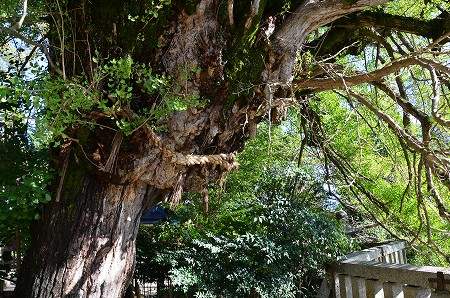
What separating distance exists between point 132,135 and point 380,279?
240 cm

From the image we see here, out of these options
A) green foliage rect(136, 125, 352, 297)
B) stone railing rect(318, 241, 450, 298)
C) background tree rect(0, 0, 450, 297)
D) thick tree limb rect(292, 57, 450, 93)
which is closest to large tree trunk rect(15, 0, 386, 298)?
background tree rect(0, 0, 450, 297)

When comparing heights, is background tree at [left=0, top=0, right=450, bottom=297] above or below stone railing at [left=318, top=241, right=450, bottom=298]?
above

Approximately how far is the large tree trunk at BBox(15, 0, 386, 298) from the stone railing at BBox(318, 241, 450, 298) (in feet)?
5.58

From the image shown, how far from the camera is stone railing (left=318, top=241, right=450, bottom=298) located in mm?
3437

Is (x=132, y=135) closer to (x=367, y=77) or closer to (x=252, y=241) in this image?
(x=252, y=241)

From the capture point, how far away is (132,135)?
3020mm

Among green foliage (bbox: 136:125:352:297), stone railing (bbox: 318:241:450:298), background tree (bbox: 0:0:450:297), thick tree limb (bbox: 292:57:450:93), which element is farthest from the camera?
green foliage (bbox: 136:125:352:297)

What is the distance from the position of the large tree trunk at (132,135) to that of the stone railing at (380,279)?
66.9 inches

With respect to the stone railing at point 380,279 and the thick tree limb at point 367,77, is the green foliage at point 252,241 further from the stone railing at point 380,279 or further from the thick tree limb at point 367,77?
the thick tree limb at point 367,77

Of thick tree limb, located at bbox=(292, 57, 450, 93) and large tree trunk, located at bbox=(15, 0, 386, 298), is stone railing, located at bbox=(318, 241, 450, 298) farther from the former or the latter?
large tree trunk, located at bbox=(15, 0, 386, 298)

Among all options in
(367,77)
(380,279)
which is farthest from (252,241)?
(367,77)

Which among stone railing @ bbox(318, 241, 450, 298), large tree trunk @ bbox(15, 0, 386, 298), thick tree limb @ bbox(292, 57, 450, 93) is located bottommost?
stone railing @ bbox(318, 241, 450, 298)

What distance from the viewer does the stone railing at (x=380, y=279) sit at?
3.44 meters

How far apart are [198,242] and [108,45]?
197 centimetres
